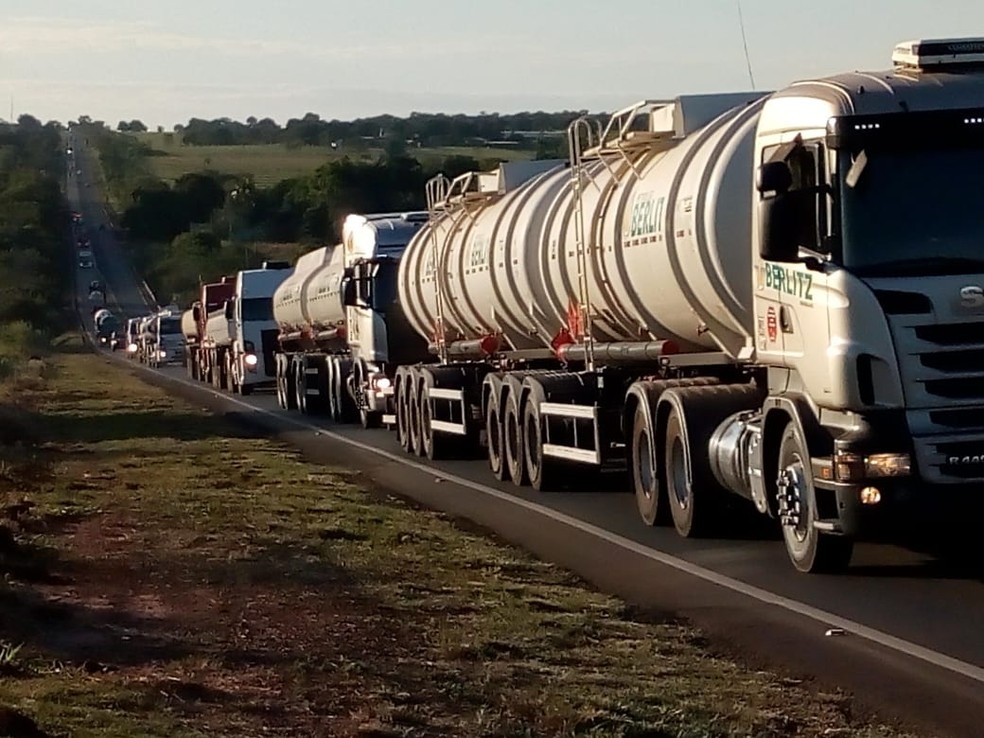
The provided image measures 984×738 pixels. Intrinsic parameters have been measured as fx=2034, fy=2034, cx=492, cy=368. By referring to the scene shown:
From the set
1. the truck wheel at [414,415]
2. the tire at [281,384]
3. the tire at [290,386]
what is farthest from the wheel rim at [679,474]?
the tire at [281,384]

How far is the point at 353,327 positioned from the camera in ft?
109

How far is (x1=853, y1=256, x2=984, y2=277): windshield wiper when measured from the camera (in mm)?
12023

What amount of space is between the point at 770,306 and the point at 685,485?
2.54 m

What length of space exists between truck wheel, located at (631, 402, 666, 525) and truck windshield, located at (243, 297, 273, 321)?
34.2 metres

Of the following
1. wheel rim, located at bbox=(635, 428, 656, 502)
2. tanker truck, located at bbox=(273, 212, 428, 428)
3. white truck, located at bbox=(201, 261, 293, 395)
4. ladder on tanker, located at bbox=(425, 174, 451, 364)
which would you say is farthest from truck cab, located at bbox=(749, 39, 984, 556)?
white truck, located at bbox=(201, 261, 293, 395)

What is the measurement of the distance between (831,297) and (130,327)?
9440 centimetres

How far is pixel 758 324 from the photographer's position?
14133 mm

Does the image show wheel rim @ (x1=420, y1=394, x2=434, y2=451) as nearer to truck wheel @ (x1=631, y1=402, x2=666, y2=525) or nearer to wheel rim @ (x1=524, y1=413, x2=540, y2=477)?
wheel rim @ (x1=524, y1=413, x2=540, y2=477)

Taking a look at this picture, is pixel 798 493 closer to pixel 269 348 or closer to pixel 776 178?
pixel 776 178

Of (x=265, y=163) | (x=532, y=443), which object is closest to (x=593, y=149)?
(x=532, y=443)

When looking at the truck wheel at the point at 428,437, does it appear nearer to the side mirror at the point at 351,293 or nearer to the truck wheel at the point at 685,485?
the side mirror at the point at 351,293

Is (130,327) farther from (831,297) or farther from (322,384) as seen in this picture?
(831,297)

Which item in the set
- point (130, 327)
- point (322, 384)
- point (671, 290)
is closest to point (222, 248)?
point (130, 327)

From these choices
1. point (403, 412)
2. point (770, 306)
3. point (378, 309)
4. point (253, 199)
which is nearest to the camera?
point (770, 306)
